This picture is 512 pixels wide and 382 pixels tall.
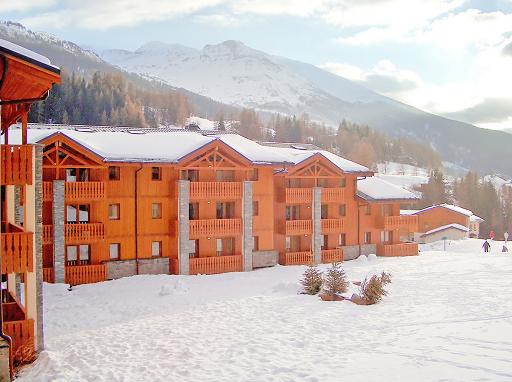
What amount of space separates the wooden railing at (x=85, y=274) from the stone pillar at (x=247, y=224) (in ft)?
29.5

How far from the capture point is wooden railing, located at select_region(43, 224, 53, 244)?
26859 millimetres

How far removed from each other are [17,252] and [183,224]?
16.3m

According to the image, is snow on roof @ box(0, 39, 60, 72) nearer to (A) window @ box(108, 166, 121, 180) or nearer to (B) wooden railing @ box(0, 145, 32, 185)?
(B) wooden railing @ box(0, 145, 32, 185)

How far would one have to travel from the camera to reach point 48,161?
27141 millimetres

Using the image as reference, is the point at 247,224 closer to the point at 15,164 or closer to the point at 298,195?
the point at 298,195

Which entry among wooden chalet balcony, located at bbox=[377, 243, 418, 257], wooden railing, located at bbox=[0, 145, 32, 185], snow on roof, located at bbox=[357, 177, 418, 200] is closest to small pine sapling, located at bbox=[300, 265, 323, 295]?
wooden railing, located at bbox=[0, 145, 32, 185]

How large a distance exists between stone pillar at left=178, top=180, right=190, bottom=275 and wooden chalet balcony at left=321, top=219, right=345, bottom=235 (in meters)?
11.1

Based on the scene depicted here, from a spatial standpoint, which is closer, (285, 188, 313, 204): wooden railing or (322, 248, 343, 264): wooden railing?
(285, 188, 313, 204): wooden railing

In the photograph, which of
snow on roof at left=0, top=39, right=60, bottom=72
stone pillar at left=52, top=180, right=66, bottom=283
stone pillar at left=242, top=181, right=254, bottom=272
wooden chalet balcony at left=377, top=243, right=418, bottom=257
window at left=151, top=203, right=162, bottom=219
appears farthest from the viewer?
wooden chalet balcony at left=377, top=243, right=418, bottom=257

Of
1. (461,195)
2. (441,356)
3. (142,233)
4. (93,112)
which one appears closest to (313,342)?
(441,356)

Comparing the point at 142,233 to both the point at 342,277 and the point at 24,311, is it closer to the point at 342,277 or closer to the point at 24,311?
the point at 342,277

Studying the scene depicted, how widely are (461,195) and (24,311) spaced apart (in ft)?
444

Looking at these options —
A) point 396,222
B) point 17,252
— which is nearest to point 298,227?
point 396,222

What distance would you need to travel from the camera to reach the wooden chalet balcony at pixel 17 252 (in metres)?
14.0
